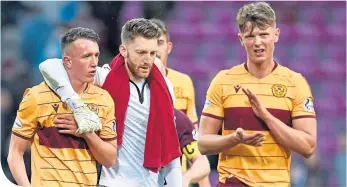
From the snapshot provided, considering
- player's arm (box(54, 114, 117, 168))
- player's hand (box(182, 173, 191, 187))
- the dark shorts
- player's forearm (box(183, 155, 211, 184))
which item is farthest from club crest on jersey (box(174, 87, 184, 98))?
player's arm (box(54, 114, 117, 168))

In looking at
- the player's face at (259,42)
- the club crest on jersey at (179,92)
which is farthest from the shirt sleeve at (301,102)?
the club crest on jersey at (179,92)

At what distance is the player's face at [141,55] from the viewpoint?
511 centimetres

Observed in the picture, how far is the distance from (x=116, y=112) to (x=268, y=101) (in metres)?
0.90

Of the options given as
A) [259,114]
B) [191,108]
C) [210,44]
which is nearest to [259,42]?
[259,114]

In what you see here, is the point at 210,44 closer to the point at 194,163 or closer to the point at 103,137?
the point at 194,163

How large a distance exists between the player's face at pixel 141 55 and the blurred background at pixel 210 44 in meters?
3.84

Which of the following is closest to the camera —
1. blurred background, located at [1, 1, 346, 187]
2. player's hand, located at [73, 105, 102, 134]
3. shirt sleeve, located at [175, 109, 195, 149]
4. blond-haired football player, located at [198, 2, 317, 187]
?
player's hand, located at [73, 105, 102, 134]

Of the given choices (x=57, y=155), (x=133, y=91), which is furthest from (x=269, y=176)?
(x=57, y=155)

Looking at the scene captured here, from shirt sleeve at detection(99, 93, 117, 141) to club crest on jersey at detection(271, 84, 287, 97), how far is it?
0.99 metres

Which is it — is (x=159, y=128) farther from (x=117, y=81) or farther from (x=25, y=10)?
(x=25, y=10)

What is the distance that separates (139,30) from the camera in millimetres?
5156

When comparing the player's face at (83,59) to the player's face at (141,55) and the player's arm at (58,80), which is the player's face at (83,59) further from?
the player's face at (141,55)

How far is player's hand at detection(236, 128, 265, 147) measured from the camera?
A: 5.10 meters

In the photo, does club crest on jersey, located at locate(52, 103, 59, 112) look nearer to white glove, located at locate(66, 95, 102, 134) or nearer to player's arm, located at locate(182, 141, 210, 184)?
white glove, located at locate(66, 95, 102, 134)
